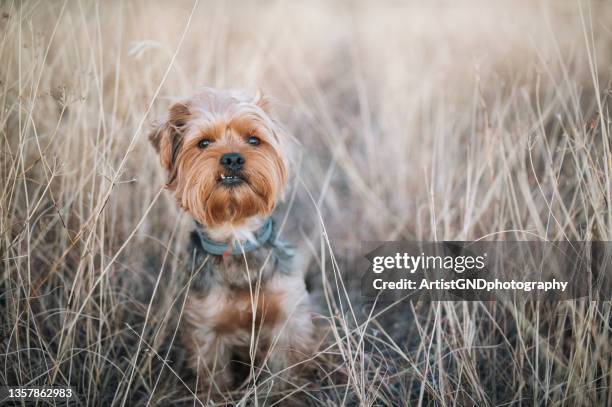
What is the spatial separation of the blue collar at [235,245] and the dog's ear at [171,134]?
43 centimetres

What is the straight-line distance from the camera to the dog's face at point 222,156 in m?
2.45

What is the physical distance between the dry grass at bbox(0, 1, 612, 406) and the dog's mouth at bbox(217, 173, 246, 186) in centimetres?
46

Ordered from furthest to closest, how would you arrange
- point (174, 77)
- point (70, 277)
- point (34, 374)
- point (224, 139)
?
point (174, 77), point (70, 277), point (34, 374), point (224, 139)

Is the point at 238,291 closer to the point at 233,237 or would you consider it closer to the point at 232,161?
the point at 233,237

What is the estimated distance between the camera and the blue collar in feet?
8.91

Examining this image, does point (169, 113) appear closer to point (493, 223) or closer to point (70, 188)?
point (70, 188)

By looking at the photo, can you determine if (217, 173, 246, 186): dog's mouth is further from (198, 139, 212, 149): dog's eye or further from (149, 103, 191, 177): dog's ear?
(149, 103, 191, 177): dog's ear

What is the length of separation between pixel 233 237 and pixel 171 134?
2.29 ft

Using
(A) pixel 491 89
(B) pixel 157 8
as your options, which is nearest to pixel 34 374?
(B) pixel 157 8

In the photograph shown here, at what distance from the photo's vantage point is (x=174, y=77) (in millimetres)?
3682

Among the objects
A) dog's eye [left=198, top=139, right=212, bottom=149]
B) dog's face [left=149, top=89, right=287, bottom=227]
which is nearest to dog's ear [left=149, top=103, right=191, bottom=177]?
dog's face [left=149, top=89, right=287, bottom=227]

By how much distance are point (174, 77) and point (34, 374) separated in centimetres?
229

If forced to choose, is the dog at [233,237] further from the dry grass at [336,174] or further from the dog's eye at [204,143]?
the dry grass at [336,174]

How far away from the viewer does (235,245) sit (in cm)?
274
